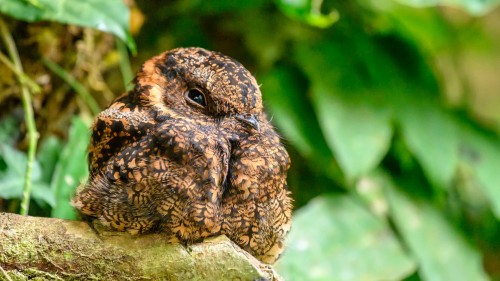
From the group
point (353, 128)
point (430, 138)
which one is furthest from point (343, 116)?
point (430, 138)

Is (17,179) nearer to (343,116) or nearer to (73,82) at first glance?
(73,82)

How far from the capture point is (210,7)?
2836 mm

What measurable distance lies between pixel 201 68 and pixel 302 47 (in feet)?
4.63

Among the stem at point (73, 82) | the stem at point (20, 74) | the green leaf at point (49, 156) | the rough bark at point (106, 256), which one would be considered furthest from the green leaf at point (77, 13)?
the rough bark at point (106, 256)

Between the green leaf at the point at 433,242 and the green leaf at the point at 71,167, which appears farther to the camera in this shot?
the green leaf at the point at 433,242

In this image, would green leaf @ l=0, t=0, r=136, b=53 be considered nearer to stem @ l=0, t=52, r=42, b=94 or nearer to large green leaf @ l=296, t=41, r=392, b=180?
stem @ l=0, t=52, r=42, b=94

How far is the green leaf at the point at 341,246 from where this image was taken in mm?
2346

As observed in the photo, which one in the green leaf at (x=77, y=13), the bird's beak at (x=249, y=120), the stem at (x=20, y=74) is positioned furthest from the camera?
the stem at (x=20, y=74)

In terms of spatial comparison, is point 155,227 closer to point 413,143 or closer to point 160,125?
point 160,125

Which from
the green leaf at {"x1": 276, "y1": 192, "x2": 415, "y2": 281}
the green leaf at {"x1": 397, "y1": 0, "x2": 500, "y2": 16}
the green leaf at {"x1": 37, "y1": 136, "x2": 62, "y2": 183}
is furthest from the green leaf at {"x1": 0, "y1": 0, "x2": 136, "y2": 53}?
the green leaf at {"x1": 397, "y1": 0, "x2": 500, "y2": 16}

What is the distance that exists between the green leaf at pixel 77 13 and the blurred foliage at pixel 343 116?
27 cm

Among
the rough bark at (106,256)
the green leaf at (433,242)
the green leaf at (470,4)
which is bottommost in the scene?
the green leaf at (433,242)

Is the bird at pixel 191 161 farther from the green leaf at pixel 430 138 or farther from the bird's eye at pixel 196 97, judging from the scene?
the green leaf at pixel 430 138

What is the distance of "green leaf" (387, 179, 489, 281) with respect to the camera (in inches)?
103
